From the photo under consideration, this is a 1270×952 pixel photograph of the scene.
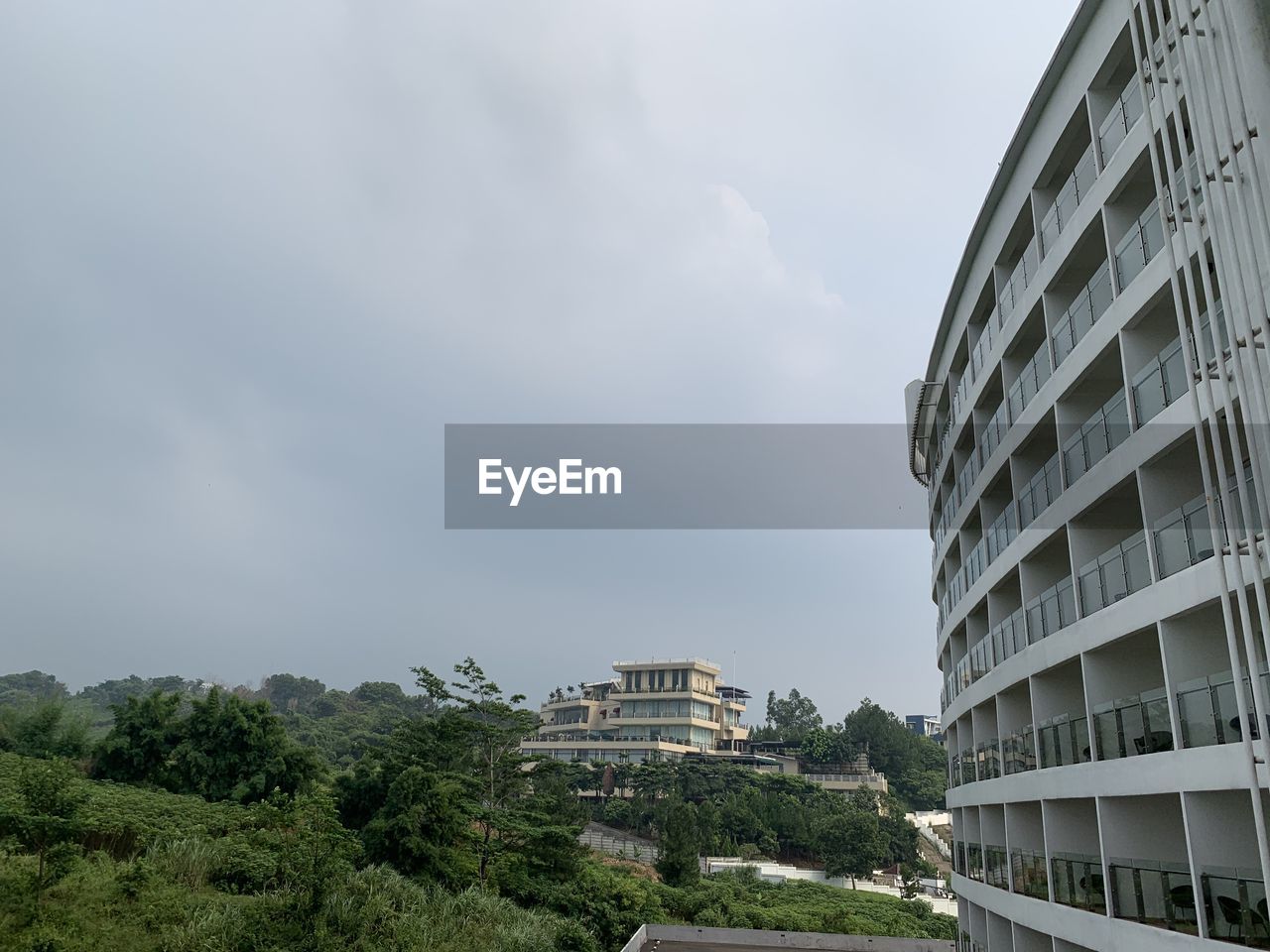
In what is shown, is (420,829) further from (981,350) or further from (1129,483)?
(1129,483)

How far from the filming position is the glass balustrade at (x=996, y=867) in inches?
615

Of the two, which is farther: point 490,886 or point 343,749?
point 343,749

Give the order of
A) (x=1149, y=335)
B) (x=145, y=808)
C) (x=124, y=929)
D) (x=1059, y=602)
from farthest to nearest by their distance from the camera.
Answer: (x=145, y=808) → (x=124, y=929) → (x=1059, y=602) → (x=1149, y=335)

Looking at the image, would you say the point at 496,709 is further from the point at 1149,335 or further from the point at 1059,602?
the point at 1149,335

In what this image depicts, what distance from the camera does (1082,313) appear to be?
12.2 metres

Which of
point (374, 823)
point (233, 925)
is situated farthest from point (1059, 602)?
point (374, 823)

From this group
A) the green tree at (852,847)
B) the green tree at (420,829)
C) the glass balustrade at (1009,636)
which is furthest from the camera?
the green tree at (852,847)

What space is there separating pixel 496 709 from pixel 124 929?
1496 centimetres

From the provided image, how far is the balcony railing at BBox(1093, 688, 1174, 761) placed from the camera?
9961 millimetres

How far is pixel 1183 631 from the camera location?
984 cm

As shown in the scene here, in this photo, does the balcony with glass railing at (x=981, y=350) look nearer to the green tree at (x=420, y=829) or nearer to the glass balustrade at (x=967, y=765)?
the glass balustrade at (x=967, y=765)

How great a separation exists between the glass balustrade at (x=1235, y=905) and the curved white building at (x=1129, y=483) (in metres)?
0.02

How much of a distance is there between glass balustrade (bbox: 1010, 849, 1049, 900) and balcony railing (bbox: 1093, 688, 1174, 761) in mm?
3179

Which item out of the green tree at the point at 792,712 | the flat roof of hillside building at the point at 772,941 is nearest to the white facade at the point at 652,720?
the green tree at the point at 792,712
